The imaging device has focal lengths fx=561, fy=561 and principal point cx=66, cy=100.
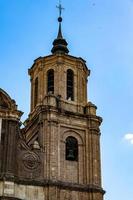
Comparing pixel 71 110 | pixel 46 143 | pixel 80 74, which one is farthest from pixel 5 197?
pixel 80 74

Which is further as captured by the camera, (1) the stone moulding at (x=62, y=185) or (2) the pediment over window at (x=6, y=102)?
(2) the pediment over window at (x=6, y=102)

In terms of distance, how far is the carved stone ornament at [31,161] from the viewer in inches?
1343

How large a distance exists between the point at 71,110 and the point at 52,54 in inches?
177

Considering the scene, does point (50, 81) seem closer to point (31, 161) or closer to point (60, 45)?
point (60, 45)

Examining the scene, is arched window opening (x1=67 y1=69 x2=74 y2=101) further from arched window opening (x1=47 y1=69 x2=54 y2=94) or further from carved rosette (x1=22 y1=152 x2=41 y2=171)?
carved rosette (x1=22 y1=152 x2=41 y2=171)

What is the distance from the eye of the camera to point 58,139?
3547 centimetres

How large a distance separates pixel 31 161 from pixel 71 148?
3.12 metres

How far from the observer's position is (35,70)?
Answer: 40.1 meters

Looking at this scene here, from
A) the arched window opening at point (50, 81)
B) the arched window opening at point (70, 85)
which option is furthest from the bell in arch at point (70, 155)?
the arched window opening at point (50, 81)

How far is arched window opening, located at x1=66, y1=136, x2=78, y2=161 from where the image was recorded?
35.6 metres

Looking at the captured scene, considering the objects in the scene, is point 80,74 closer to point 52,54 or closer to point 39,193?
point 52,54

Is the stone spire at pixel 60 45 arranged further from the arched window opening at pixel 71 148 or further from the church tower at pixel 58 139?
the arched window opening at pixel 71 148

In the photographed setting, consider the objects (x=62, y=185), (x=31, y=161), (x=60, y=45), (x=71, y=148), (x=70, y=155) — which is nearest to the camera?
(x=62, y=185)

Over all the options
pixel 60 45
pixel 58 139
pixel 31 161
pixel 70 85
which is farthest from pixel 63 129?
pixel 60 45
